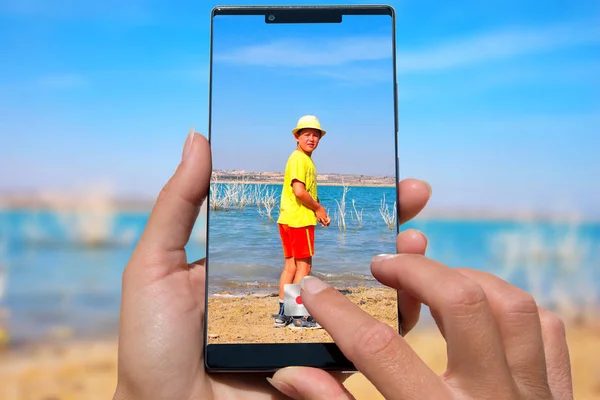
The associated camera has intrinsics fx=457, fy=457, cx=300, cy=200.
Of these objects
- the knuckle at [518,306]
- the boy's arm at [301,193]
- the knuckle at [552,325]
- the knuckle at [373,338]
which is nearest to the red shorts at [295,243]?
the boy's arm at [301,193]

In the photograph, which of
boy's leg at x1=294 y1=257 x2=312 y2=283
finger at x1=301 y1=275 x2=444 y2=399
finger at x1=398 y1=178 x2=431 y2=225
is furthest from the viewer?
finger at x1=398 y1=178 x2=431 y2=225

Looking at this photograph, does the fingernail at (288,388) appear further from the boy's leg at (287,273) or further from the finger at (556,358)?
the finger at (556,358)

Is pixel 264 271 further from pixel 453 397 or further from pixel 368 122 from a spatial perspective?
pixel 453 397

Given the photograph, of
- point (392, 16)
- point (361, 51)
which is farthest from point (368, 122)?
point (392, 16)

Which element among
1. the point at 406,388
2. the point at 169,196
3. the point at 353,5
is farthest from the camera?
the point at 353,5

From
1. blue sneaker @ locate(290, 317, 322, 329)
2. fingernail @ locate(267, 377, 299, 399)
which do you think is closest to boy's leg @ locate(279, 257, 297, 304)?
blue sneaker @ locate(290, 317, 322, 329)

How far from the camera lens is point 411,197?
1834 millimetres

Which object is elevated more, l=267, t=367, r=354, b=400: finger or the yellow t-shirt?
the yellow t-shirt

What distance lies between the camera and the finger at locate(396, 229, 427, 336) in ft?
5.25

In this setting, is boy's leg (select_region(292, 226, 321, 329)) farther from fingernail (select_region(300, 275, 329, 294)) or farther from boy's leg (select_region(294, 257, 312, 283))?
fingernail (select_region(300, 275, 329, 294))

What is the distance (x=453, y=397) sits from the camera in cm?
115

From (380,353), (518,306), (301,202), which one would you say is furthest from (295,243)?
(518,306)

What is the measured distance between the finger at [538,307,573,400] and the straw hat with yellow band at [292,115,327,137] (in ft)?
3.34

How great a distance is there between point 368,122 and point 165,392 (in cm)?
122
